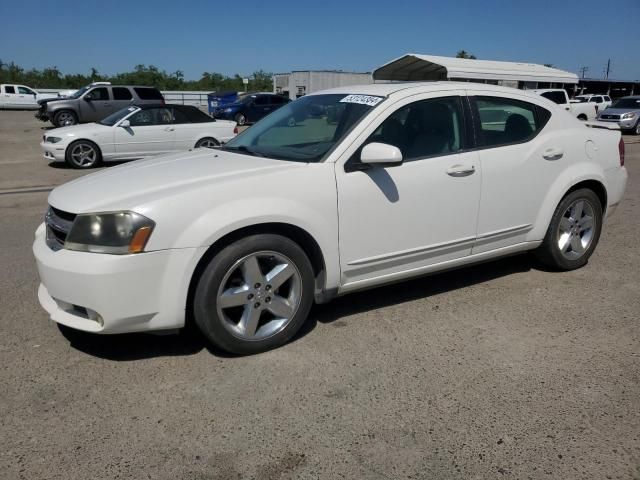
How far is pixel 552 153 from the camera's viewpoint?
4.36 meters

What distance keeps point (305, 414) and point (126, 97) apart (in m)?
20.1

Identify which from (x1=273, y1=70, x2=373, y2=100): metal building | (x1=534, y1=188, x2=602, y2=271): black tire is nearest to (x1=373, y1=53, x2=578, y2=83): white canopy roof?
(x1=273, y1=70, x2=373, y2=100): metal building

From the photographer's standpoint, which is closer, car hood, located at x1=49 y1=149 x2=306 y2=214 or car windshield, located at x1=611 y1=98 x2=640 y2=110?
car hood, located at x1=49 y1=149 x2=306 y2=214

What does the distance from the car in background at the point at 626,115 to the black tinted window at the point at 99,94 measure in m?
19.9

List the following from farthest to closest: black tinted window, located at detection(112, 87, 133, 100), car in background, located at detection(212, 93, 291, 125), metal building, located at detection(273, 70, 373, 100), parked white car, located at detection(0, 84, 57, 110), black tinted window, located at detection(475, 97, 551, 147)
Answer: metal building, located at detection(273, 70, 373, 100)
parked white car, located at detection(0, 84, 57, 110)
car in background, located at detection(212, 93, 291, 125)
black tinted window, located at detection(112, 87, 133, 100)
black tinted window, located at detection(475, 97, 551, 147)

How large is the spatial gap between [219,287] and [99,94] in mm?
19516

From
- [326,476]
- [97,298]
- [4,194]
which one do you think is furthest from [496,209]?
[4,194]

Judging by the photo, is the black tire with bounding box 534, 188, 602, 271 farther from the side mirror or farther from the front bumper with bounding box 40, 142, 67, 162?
the front bumper with bounding box 40, 142, 67, 162

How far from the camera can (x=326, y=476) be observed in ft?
7.55

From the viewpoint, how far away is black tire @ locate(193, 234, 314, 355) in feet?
10.0

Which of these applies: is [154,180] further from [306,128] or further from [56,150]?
[56,150]

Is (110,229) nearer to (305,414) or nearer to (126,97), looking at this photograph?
(305,414)

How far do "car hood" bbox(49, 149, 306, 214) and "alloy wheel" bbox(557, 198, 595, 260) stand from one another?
257cm

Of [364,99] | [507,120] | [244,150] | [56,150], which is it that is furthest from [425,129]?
[56,150]
